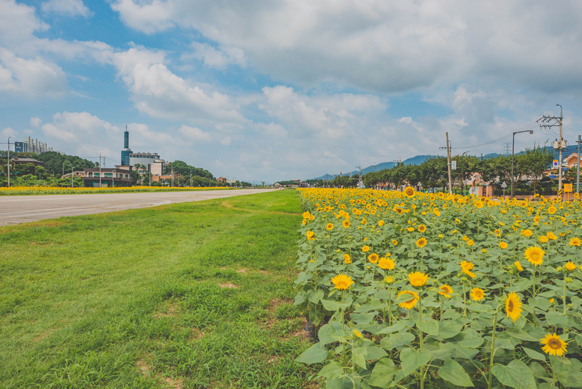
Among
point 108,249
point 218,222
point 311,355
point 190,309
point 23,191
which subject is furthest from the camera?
point 23,191

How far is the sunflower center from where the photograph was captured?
1181mm

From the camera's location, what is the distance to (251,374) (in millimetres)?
2268

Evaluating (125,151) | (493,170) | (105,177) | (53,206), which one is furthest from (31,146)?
(493,170)

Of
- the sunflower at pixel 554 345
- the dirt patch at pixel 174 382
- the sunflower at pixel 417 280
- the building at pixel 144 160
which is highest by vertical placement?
the building at pixel 144 160

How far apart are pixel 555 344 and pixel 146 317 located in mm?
3310

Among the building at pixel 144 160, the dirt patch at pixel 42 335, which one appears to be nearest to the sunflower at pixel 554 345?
the dirt patch at pixel 42 335

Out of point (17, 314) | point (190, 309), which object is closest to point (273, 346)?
point (190, 309)

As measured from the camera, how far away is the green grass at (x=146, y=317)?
Result: 2.25m

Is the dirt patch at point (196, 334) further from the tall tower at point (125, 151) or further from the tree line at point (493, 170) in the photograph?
the tall tower at point (125, 151)

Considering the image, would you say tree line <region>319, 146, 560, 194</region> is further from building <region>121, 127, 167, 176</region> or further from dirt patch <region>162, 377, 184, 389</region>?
building <region>121, 127, 167, 176</region>

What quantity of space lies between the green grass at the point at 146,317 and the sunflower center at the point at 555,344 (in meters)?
1.64

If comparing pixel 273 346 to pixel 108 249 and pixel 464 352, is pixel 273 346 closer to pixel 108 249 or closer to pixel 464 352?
pixel 464 352

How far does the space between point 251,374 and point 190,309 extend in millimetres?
1391

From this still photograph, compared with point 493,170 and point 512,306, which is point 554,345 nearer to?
point 512,306
